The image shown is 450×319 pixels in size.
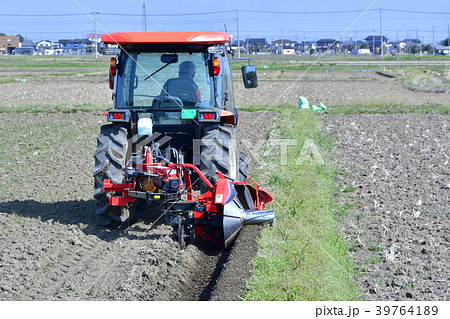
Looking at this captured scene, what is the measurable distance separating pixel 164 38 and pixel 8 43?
359 feet

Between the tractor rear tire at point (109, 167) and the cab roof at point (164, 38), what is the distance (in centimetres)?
112

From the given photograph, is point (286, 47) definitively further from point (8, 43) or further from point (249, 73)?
point (249, 73)

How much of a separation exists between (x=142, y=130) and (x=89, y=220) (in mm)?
1727

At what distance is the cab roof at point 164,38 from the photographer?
768 cm

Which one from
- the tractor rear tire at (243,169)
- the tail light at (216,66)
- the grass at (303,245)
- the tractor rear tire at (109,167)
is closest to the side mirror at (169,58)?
the tail light at (216,66)

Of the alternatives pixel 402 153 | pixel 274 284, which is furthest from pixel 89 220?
pixel 402 153

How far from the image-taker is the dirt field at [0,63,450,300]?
19.5ft

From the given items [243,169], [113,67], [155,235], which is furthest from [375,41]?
[155,235]

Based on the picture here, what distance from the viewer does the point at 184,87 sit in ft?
26.6

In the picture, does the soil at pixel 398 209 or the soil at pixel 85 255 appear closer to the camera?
the soil at pixel 85 255

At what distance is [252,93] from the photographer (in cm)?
3092

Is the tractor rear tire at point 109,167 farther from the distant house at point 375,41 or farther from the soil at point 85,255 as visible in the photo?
the distant house at point 375,41

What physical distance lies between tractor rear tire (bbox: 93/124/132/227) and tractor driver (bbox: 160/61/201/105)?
80 cm

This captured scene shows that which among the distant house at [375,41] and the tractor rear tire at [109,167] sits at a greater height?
the distant house at [375,41]
